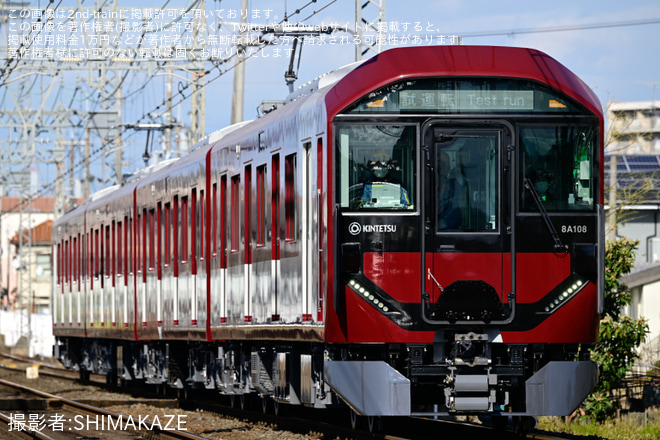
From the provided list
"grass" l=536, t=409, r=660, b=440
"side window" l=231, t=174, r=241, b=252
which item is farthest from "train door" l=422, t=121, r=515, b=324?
"side window" l=231, t=174, r=241, b=252

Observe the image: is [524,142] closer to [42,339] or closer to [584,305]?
[584,305]

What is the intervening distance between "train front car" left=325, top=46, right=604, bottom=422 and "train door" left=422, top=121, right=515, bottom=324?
11mm

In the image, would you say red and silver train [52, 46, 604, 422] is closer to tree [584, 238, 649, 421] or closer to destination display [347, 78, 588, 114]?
destination display [347, 78, 588, 114]

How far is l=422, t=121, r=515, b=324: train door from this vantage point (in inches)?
432

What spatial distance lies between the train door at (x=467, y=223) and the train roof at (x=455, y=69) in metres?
0.51

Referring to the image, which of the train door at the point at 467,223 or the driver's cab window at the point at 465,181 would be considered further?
the driver's cab window at the point at 465,181

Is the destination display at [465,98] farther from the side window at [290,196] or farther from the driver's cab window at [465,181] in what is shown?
the side window at [290,196]

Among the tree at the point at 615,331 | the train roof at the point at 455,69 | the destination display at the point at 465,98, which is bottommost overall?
the tree at the point at 615,331

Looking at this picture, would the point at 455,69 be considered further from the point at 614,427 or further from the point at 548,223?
the point at 614,427

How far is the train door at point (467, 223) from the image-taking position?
10984mm

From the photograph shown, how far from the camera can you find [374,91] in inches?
441

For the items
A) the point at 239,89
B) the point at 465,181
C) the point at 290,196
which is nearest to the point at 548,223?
the point at 465,181

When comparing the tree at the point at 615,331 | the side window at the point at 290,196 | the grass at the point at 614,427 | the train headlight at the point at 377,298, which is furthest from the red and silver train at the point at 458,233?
the tree at the point at 615,331

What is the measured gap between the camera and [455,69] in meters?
11.3
